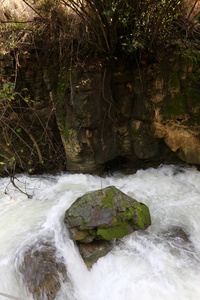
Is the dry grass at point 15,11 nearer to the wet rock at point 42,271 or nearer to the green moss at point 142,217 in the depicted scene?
the green moss at point 142,217

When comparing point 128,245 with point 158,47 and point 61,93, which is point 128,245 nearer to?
point 61,93

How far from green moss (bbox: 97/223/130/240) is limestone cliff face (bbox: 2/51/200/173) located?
7.03 ft

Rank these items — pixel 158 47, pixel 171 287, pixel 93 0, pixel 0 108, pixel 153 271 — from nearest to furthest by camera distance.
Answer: pixel 171 287, pixel 153 271, pixel 93 0, pixel 158 47, pixel 0 108

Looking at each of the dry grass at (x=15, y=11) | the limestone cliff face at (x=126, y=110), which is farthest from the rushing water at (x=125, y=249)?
the dry grass at (x=15, y=11)

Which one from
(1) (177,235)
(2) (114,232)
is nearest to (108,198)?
(2) (114,232)

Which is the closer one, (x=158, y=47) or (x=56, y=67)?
(x=158, y=47)

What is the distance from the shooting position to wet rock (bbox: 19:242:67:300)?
2.41 m

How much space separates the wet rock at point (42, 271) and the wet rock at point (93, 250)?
34cm

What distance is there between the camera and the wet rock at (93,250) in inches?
109

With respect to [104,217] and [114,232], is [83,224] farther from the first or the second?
[114,232]

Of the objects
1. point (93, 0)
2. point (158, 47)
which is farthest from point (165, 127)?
point (93, 0)

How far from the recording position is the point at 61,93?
4539 millimetres

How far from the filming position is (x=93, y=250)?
2.85 m

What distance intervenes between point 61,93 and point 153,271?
13.1ft
